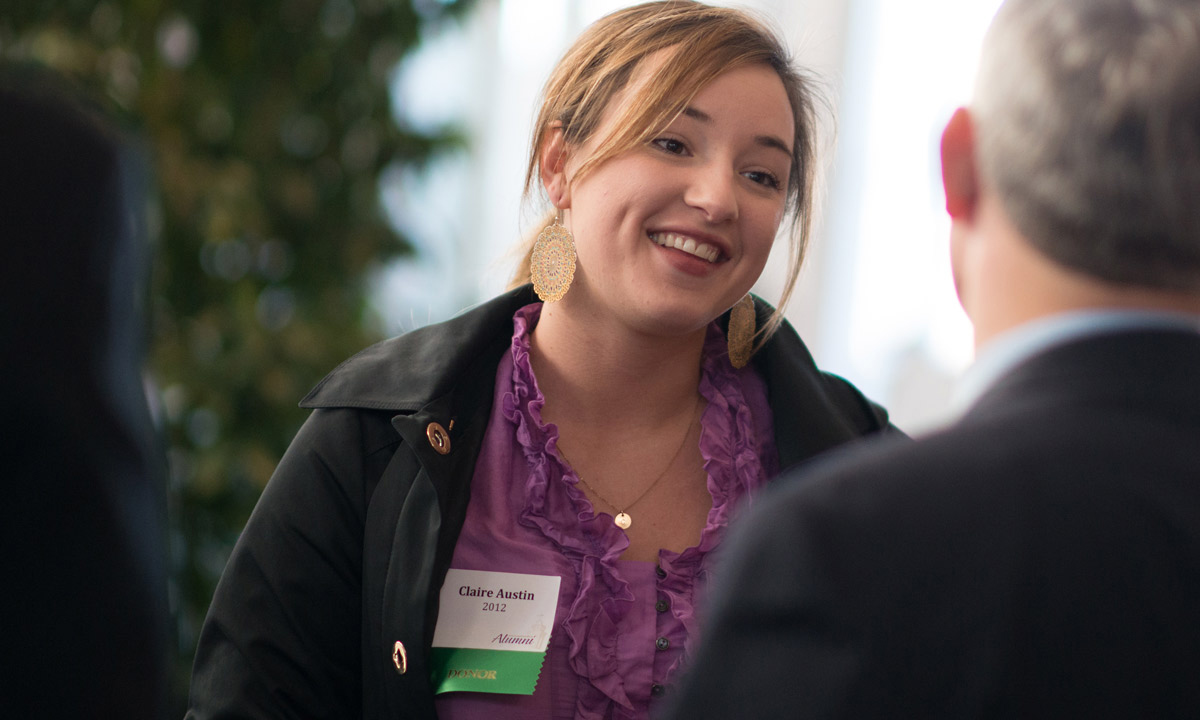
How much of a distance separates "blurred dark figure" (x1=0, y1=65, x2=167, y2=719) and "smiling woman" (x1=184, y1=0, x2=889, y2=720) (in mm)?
847

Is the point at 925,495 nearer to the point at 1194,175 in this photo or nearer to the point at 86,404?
the point at 1194,175

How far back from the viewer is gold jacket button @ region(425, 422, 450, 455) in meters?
1.63

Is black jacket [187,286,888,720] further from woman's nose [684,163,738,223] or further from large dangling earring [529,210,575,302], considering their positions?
woman's nose [684,163,738,223]

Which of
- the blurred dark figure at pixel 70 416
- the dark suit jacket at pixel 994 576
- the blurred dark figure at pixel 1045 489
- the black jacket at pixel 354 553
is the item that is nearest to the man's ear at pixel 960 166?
the blurred dark figure at pixel 1045 489

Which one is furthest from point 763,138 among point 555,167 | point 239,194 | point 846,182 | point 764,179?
point 846,182

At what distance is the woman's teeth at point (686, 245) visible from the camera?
1675mm

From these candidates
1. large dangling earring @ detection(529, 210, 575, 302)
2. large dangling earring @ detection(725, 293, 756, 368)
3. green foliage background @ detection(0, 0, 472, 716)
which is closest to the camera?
large dangling earring @ detection(529, 210, 575, 302)

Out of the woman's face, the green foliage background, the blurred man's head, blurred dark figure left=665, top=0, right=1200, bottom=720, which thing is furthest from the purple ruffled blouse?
the green foliage background

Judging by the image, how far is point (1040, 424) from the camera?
0.69 m

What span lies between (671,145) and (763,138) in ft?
0.46

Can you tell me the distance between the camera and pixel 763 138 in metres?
1.71

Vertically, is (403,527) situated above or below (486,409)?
below

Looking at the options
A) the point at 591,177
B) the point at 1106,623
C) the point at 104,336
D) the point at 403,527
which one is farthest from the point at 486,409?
the point at 1106,623

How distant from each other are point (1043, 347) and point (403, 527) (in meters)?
1.05
